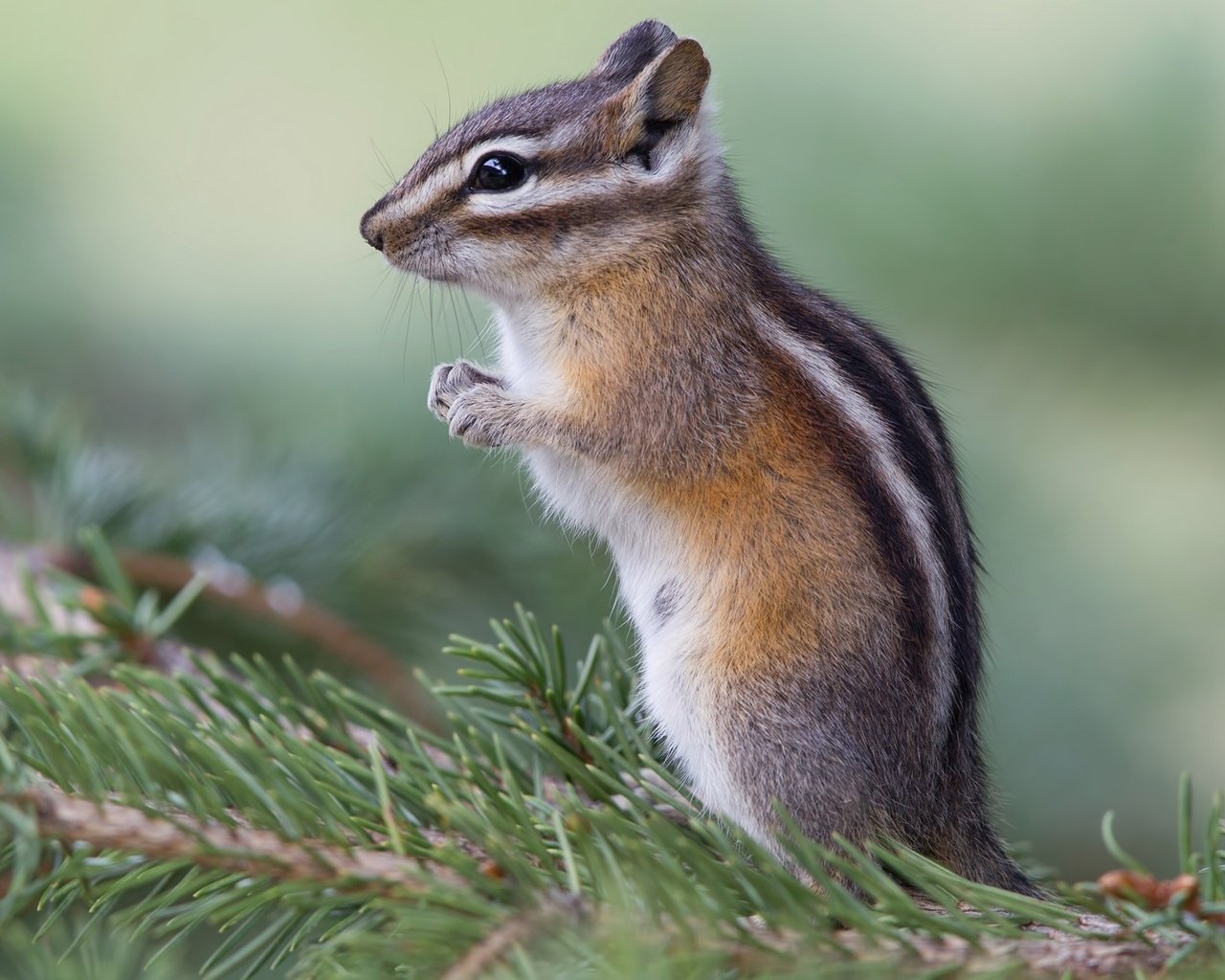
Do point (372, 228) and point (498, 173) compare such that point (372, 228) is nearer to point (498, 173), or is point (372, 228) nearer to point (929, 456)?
point (498, 173)

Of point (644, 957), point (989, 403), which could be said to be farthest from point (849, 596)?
point (989, 403)

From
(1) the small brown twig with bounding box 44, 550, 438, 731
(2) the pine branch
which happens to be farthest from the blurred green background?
(2) the pine branch

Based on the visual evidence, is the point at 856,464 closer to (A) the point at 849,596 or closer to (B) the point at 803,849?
(A) the point at 849,596

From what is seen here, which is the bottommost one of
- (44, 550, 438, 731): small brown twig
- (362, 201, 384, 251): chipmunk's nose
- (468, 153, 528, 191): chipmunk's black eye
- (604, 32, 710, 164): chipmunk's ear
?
(44, 550, 438, 731): small brown twig

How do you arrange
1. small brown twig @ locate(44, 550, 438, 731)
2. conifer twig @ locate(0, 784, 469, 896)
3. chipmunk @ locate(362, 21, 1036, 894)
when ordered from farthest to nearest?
small brown twig @ locate(44, 550, 438, 731), chipmunk @ locate(362, 21, 1036, 894), conifer twig @ locate(0, 784, 469, 896)

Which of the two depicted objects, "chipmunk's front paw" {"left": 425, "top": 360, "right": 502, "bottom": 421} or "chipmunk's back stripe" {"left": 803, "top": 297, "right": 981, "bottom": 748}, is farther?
Result: "chipmunk's front paw" {"left": 425, "top": 360, "right": 502, "bottom": 421}

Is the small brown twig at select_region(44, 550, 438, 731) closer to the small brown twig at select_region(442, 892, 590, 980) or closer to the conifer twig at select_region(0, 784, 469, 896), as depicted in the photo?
the conifer twig at select_region(0, 784, 469, 896)

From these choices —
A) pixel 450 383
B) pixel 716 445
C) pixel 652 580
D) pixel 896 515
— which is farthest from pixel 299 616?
pixel 896 515

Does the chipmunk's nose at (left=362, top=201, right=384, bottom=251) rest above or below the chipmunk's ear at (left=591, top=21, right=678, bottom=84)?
below

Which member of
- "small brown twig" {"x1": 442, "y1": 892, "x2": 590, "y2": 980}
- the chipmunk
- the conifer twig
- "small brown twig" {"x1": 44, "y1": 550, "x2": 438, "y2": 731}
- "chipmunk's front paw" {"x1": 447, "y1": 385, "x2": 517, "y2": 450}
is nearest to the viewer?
"small brown twig" {"x1": 442, "y1": 892, "x2": 590, "y2": 980}
